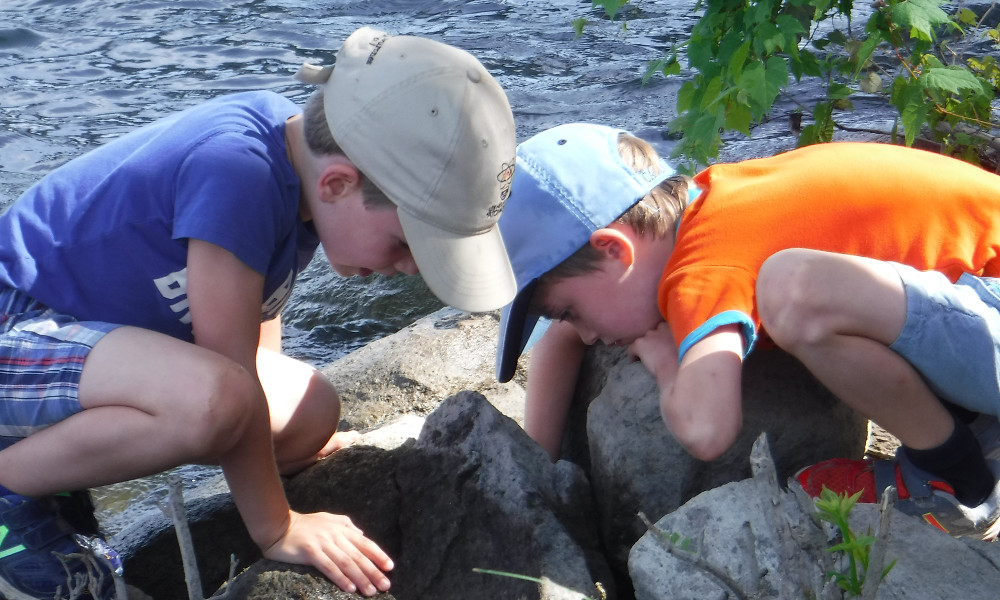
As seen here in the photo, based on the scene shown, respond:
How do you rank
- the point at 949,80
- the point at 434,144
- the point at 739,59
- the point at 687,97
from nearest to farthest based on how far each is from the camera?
the point at 434,144
the point at 949,80
the point at 739,59
the point at 687,97

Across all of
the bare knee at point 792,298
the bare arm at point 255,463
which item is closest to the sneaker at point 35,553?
the bare arm at point 255,463

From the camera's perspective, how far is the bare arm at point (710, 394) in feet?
7.18

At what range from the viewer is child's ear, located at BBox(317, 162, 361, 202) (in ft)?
7.36

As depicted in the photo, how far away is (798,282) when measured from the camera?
7.01ft

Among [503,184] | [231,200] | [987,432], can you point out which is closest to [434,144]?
[503,184]

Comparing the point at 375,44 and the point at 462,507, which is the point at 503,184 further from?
the point at 462,507

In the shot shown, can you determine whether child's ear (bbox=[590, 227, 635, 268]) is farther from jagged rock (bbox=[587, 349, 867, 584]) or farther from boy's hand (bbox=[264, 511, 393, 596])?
boy's hand (bbox=[264, 511, 393, 596])

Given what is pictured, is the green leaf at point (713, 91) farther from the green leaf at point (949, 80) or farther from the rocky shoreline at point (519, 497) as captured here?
the rocky shoreline at point (519, 497)

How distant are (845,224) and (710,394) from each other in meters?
0.53

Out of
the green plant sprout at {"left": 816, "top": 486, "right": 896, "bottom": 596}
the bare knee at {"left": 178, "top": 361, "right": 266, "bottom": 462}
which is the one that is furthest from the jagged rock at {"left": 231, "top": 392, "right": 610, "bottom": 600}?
the green plant sprout at {"left": 816, "top": 486, "right": 896, "bottom": 596}

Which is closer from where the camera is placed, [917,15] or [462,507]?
[462,507]

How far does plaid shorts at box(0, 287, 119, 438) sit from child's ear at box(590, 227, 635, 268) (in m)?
1.11

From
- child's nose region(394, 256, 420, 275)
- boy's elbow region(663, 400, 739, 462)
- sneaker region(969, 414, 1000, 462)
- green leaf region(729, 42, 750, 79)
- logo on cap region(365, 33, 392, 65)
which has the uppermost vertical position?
logo on cap region(365, 33, 392, 65)

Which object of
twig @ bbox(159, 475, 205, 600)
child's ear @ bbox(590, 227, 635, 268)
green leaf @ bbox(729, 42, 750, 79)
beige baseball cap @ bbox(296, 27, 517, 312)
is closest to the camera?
twig @ bbox(159, 475, 205, 600)
